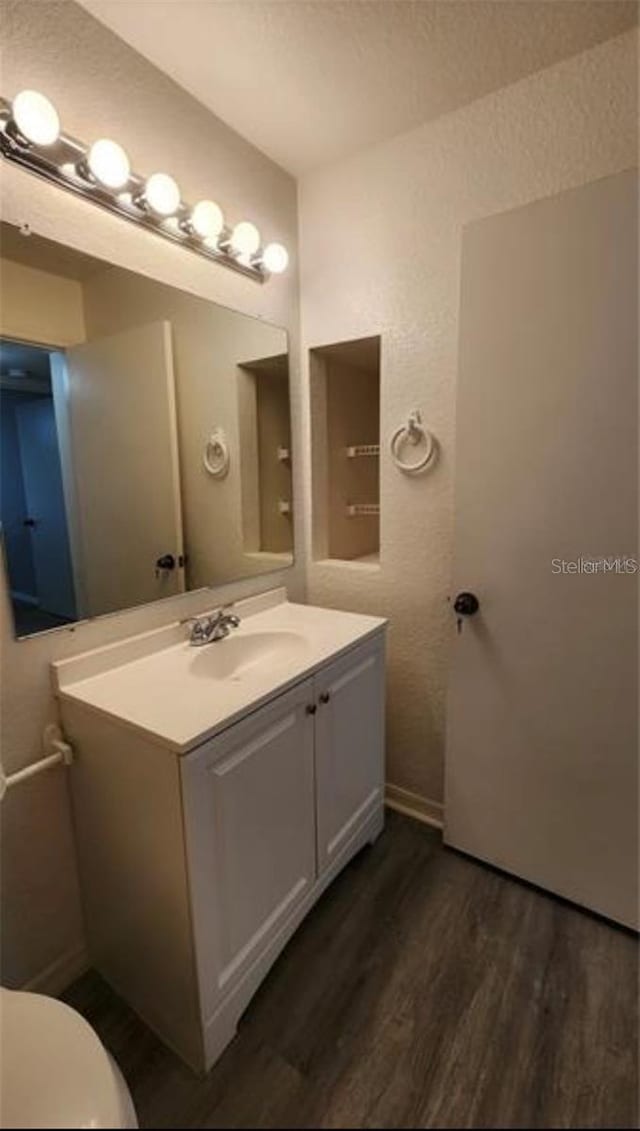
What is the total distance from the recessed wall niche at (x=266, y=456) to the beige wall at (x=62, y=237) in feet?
1.12

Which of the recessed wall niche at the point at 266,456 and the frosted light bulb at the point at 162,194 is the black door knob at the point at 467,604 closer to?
the recessed wall niche at the point at 266,456

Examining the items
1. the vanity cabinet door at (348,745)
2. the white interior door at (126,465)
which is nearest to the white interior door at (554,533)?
the vanity cabinet door at (348,745)

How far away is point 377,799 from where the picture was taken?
160 centimetres

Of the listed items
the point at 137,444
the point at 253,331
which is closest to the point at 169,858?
the point at 137,444

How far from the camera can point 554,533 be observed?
1248 millimetres

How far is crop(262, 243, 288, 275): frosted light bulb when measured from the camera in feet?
5.05

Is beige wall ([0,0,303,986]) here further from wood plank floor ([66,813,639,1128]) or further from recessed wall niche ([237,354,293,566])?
recessed wall niche ([237,354,293,566])

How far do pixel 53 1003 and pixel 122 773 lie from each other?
1.18ft

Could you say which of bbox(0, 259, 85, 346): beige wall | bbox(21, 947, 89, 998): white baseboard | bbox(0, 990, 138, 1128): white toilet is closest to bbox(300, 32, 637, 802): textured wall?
bbox(0, 259, 85, 346): beige wall

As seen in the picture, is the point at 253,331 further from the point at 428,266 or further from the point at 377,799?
the point at 377,799

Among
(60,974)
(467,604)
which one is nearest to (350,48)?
(467,604)

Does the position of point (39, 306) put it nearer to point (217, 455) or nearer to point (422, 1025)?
point (217, 455)

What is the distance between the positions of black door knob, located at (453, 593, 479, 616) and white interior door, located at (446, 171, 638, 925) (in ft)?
0.06

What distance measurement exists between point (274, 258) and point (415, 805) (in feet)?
6.24
